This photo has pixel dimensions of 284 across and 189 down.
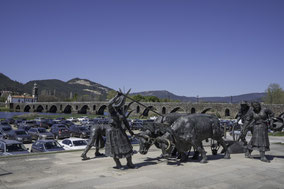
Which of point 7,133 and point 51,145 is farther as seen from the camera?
point 7,133

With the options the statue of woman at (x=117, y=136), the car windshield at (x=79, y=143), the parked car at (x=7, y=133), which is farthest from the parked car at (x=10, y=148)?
the parked car at (x=7, y=133)

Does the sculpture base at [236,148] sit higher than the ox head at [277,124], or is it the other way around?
the ox head at [277,124]

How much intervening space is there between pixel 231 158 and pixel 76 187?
9.17m

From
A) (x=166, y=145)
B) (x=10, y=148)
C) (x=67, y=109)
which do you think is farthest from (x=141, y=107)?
(x=166, y=145)

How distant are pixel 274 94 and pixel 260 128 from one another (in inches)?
3321

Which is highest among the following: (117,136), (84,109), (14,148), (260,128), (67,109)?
(84,109)

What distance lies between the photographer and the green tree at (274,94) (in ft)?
286

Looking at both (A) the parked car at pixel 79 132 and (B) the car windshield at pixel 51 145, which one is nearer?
(B) the car windshield at pixel 51 145

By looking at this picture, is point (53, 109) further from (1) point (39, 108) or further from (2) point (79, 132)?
(2) point (79, 132)

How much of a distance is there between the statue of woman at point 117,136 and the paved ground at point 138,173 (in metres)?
0.69

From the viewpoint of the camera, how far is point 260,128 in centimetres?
1366

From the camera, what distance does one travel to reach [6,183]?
29.4 feet

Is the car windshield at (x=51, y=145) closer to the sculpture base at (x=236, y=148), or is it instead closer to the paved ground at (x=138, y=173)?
the paved ground at (x=138, y=173)

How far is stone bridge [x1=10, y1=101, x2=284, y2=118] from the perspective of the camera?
75.8 metres
